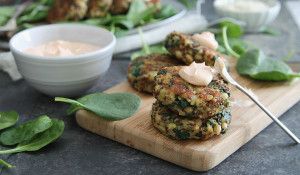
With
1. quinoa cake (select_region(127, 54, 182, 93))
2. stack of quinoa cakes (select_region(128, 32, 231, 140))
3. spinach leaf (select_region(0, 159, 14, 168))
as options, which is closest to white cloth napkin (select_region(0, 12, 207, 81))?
quinoa cake (select_region(127, 54, 182, 93))

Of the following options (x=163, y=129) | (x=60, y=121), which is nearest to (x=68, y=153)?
(x=60, y=121)

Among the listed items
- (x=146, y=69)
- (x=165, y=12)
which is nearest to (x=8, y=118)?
(x=146, y=69)

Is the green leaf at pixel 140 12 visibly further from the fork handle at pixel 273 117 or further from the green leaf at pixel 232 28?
the fork handle at pixel 273 117

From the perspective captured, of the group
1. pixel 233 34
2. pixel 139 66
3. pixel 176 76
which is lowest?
pixel 233 34

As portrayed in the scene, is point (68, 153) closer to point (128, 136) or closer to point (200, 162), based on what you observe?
point (128, 136)

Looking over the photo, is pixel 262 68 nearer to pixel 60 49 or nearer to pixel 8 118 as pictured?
pixel 60 49

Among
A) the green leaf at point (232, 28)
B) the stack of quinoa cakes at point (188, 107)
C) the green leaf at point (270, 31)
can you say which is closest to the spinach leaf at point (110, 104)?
the stack of quinoa cakes at point (188, 107)

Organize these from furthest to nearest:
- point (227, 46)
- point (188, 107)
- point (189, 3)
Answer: point (189, 3) < point (227, 46) < point (188, 107)
